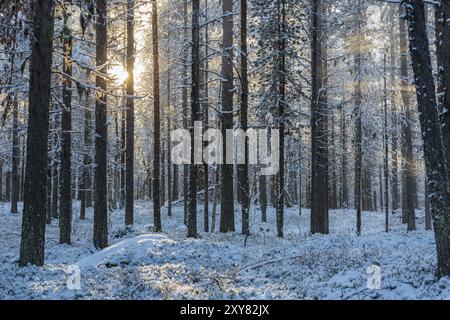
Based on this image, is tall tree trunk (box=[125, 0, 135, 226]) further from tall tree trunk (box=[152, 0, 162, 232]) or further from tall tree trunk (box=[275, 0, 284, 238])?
tall tree trunk (box=[275, 0, 284, 238])

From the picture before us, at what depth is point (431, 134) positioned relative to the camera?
8.91 metres

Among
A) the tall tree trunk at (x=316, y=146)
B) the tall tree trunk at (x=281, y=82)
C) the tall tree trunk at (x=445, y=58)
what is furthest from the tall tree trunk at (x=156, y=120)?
the tall tree trunk at (x=445, y=58)

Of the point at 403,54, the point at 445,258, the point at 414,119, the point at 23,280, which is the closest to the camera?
the point at 445,258

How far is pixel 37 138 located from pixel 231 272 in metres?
5.88

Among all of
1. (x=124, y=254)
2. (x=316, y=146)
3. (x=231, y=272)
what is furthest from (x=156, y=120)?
(x=231, y=272)

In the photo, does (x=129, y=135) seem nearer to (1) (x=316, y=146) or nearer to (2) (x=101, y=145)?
(2) (x=101, y=145)

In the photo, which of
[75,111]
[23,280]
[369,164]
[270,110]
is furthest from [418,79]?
[369,164]

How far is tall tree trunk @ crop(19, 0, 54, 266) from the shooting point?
10.3 meters

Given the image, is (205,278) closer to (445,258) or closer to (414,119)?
(445,258)

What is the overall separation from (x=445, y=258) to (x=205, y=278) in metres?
5.31

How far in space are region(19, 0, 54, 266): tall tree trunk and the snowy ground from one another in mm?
680
